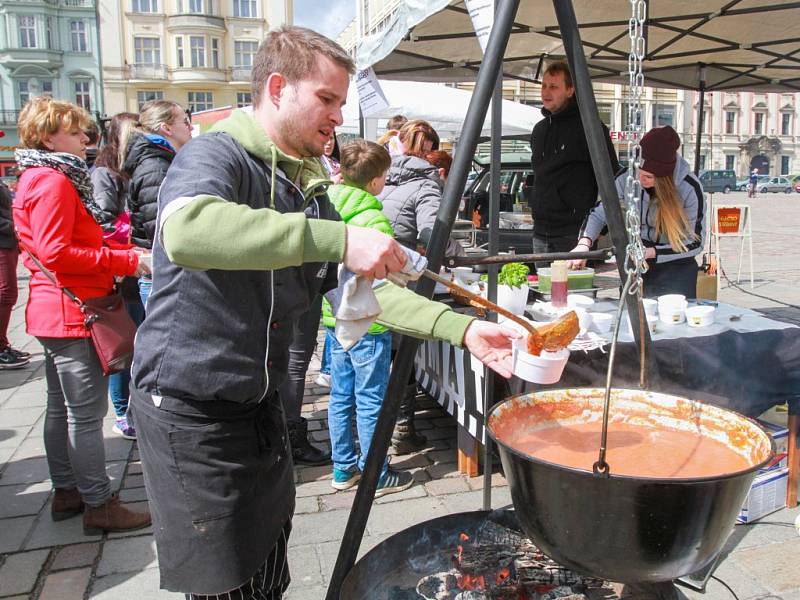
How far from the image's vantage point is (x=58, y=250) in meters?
2.64

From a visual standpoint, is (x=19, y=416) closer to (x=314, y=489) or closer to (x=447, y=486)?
(x=314, y=489)

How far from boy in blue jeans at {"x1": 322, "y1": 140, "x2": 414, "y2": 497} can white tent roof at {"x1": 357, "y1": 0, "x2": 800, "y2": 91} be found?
0.95 m

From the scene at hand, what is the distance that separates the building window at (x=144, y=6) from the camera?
4900 centimetres

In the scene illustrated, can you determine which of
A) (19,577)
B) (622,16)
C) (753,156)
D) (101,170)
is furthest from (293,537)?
(753,156)

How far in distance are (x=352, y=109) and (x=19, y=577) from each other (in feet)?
22.0

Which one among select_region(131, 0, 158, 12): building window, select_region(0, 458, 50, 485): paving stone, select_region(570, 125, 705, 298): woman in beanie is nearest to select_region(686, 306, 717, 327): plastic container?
select_region(570, 125, 705, 298): woman in beanie

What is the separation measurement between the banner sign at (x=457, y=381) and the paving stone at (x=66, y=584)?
1703 mm

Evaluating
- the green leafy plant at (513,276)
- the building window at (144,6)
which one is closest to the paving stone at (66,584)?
the green leafy plant at (513,276)

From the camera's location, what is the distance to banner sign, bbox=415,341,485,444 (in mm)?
3223

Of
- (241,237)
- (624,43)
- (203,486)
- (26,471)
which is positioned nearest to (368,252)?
(241,237)

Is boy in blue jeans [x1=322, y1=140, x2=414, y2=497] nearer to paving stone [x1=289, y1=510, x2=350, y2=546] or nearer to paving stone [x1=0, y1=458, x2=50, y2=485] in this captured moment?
paving stone [x1=289, y1=510, x2=350, y2=546]

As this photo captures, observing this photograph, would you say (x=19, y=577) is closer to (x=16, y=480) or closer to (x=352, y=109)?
(x=16, y=480)

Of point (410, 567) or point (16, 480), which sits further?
point (16, 480)

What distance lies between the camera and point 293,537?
9.57 ft
